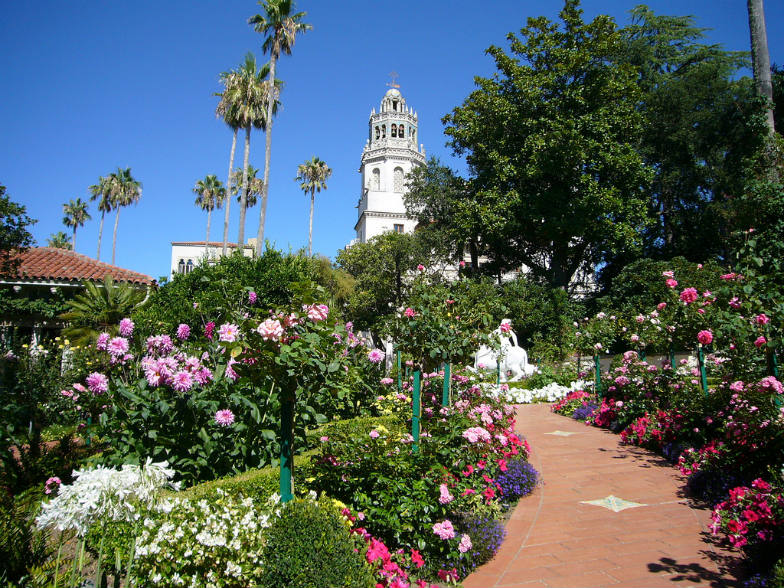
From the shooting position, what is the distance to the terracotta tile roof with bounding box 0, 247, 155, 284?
1576cm

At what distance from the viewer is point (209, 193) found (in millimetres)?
50062

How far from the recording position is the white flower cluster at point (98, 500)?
11.2ft

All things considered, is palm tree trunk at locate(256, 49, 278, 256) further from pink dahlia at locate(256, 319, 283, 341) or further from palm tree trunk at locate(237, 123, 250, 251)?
pink dahlia at locate(256, 319, 283, 341)

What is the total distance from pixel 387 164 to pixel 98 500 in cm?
5674

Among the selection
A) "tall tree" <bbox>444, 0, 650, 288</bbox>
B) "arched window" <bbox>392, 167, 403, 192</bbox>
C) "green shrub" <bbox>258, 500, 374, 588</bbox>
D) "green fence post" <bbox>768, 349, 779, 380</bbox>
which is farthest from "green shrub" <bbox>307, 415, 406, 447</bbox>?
"arched window" <bbox>392, 167, 403, 192</bbox>

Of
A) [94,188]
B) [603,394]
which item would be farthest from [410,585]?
[94,188]

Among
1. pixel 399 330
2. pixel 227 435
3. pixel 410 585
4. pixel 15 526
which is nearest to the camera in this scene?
pixel 15 526

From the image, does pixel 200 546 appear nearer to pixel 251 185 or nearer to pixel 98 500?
pixel 98 500

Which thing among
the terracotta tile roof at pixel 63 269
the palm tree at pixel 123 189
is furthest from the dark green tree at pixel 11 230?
the palm tree at pixel 123 189

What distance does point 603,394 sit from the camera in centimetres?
1112

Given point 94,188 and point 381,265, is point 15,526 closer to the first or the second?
point 381,265

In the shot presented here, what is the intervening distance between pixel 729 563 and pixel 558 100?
21.6 metres

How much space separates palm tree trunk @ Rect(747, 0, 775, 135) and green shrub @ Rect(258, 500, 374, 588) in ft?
49.3

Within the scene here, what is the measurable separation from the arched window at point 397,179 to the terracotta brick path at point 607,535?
170 feet
